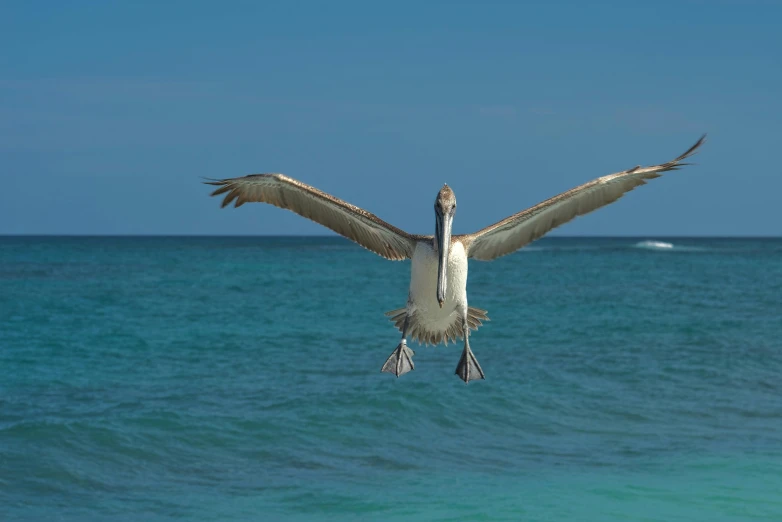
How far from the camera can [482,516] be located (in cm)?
1091

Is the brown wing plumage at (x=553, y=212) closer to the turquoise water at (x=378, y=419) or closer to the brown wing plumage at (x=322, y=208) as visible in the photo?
the brown wing plumage at (x=322, y=208)

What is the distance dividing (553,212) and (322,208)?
2289mm

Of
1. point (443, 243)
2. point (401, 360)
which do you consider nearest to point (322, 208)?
point (401, 360)

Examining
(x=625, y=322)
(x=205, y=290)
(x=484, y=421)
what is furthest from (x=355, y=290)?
(x=484, y=421)

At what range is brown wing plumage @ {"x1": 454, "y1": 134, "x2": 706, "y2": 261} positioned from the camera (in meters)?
9.00

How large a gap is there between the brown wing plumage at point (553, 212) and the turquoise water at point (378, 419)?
3.30 m

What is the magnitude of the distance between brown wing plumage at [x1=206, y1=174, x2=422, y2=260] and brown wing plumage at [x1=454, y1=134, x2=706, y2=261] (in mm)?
695

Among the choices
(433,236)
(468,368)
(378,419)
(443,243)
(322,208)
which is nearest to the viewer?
(443,243)

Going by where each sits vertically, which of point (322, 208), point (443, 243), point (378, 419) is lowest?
point (378, 419)

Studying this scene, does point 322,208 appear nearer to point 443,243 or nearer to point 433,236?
point 433,236

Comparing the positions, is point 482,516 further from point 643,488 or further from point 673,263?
point 673,263

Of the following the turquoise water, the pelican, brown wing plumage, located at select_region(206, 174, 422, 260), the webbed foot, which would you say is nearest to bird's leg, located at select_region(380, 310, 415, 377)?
the pelican

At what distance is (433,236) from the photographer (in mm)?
8836

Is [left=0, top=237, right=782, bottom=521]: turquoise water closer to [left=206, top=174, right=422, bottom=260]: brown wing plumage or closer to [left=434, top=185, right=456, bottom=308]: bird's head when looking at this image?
[left=206, top=174, right=422, bottom=260]: brown wing plumage
